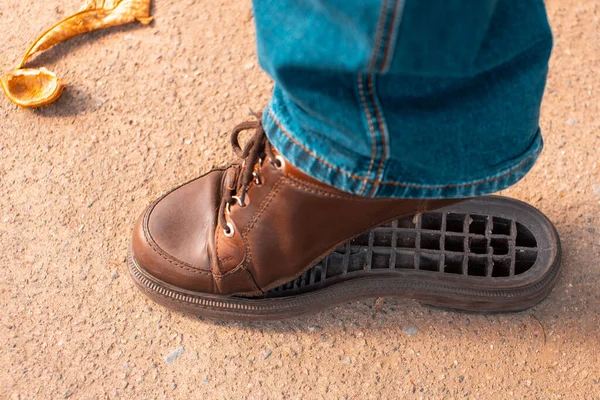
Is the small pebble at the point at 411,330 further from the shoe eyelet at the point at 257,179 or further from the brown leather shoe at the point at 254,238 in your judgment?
the shoe eyelet at the point at 257,179

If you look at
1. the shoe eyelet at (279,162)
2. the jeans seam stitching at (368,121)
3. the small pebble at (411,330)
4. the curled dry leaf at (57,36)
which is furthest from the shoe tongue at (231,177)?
the curled dry leaf at (57,36)

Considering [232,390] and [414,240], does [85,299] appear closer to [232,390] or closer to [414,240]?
[232,390]

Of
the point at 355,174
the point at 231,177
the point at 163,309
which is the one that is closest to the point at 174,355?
the point at 163,309

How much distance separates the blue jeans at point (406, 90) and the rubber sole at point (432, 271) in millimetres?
439

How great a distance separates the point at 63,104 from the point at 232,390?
1.30 meters

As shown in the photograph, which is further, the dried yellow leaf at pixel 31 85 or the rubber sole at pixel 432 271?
the dried yellow leaf at pixel 31 85

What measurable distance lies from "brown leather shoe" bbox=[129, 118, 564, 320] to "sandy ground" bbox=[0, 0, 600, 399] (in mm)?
126

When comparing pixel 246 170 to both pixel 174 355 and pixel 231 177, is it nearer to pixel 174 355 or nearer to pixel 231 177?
pixel 231 177

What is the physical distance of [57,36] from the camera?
216cm

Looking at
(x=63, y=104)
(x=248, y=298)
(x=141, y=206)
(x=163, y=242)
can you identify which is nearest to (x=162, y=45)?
(x=63, y=104)

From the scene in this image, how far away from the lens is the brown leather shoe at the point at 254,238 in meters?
1.24

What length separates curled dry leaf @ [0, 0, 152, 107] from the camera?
6.71 ft

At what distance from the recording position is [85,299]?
1.70m

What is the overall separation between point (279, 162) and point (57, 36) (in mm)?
1481
